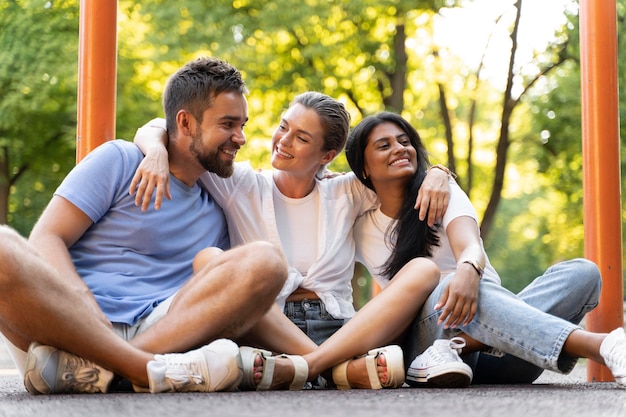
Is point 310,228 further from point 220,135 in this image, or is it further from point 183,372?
point 183,372

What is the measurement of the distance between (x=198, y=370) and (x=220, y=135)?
1.14 metres

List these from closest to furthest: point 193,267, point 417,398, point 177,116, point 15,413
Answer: point 15,413
point 417,398
point 193,267
point 177,116

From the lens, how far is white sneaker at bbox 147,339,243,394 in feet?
8.89

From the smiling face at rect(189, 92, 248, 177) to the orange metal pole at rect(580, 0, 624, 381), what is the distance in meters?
1.67

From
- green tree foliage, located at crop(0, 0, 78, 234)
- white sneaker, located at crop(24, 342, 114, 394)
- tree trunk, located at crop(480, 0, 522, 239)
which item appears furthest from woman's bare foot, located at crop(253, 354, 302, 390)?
green tree foliage, located at crop(0, 0, 78, 234)

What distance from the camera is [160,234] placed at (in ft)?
11.1

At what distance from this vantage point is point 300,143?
379 centimetres

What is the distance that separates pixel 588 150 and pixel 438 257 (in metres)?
1.00

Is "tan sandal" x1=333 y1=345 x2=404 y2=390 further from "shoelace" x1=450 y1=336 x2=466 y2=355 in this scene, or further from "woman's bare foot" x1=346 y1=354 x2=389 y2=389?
"shoelace" x1=450 y1=336 x2=466 y2=355

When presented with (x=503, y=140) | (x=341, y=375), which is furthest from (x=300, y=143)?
(x=503, y=140)

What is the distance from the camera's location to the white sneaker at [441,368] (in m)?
3.01

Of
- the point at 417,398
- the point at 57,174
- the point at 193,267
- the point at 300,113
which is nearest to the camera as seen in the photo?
the point at 417,398

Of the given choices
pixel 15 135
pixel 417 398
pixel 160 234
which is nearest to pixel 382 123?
pixel 160 234

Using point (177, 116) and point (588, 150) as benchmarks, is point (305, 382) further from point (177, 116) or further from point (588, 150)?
point (588, 150)
